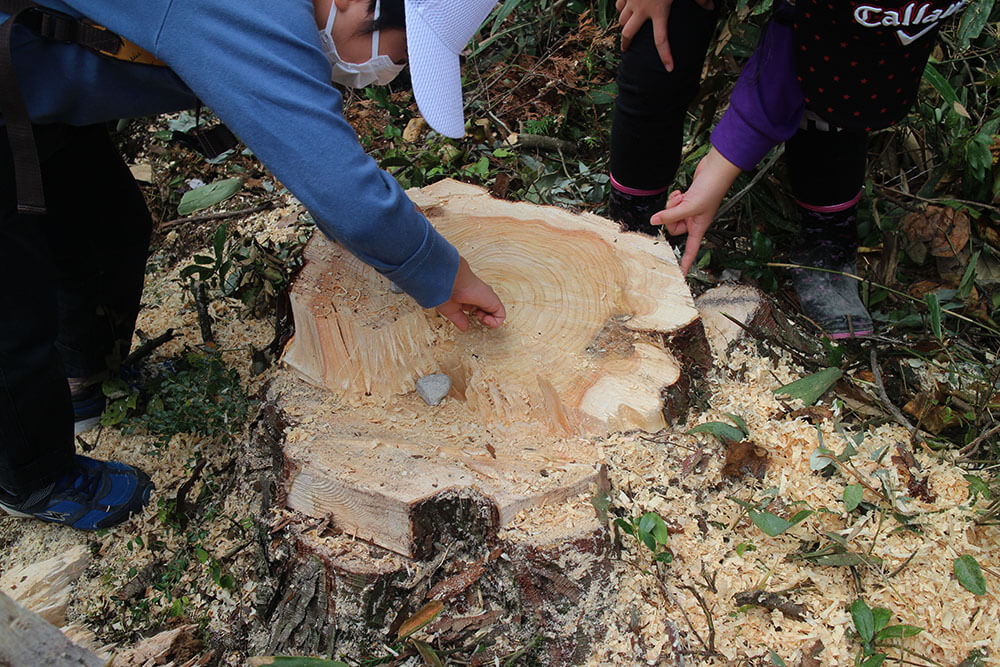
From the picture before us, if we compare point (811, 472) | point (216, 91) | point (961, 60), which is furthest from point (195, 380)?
point (961, 60)

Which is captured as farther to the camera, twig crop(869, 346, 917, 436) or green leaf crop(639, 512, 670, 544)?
twig crop(869, 346, 917, 436)

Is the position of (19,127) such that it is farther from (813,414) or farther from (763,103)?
(813,414)

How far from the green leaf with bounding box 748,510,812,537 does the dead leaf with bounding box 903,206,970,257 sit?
117 cm

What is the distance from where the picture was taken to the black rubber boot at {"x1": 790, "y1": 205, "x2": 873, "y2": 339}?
1.89 metres

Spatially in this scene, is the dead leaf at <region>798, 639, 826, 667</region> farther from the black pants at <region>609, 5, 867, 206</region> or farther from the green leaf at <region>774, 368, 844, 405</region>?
the black pants at <region>609, 5, 867, 206</region>

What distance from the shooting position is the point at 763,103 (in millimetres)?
1608

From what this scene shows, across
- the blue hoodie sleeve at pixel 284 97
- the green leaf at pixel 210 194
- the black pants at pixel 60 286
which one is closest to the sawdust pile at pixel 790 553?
the blue hoodie sleeve at pixel 284 97

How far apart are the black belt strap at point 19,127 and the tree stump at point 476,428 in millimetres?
505

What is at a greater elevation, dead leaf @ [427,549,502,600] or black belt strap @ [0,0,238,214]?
black belt strap @ [0,0,238,214]

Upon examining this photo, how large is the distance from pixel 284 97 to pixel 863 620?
49.8 inches

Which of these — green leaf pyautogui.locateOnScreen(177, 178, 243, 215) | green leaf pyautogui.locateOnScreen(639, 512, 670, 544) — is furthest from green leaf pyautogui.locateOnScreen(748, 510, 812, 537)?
green leaf pyautogui.locateOnScreen(177, 178, 243, 215)

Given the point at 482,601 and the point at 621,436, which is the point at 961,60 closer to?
the point at 621,436

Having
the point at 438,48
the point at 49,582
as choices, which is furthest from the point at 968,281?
the point at 49,582

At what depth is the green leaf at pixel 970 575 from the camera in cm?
125
